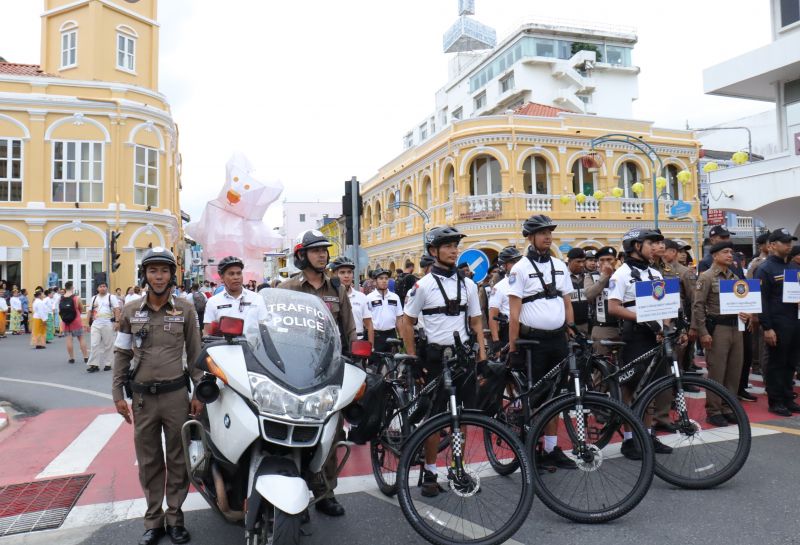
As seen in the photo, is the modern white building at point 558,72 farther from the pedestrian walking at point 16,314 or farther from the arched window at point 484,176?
the pedestrian walking at point 16,314

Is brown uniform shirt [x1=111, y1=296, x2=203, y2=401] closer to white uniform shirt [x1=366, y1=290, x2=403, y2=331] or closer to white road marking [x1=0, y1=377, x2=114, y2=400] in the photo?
white uniform shirt [x1=366, y1=290, x2=403, y2=331]

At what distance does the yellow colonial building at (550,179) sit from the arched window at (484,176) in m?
0.05

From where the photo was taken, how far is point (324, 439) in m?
3.04

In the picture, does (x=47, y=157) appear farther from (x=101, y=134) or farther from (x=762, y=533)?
(x=762, y=533)

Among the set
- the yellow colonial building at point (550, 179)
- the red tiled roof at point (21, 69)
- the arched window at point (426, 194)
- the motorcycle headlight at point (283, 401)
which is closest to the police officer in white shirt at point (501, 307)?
the motorcycle headlight at point (283, 401)

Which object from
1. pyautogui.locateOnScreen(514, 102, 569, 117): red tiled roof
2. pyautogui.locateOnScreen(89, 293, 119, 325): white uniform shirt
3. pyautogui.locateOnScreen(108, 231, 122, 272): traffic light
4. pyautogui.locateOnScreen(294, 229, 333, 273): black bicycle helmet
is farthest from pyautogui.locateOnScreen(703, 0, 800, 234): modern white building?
pyautogui.locateOnScreen(108, 231, 122, 272): traffic light

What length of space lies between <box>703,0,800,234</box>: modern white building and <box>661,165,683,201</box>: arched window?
11.6 meters

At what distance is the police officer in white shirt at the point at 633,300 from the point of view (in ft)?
17.9

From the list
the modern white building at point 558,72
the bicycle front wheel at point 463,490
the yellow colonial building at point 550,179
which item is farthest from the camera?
the modern white building at point 558,72

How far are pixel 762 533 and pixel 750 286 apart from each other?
342 centimetres

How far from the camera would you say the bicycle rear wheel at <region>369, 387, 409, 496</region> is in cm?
447

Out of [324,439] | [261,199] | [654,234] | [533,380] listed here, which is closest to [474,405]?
[533,380]

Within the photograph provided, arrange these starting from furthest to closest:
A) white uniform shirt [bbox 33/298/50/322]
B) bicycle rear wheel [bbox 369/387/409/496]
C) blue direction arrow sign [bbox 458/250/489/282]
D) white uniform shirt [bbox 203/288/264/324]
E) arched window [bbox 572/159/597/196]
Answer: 1. arched window [bbox 572/159/597/196]
2. white uniform shirt [bbox 33/298/50/322]
3. blue direction arrow sign [bbox 458/250/489/282]
4. white uniform shirt [bbox 203/288/264/324]
5. bicycle rear wheel [bbox 369/387/409/496]

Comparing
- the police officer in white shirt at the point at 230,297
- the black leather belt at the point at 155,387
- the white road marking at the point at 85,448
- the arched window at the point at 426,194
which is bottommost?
the white road marking at the point at 85,448
